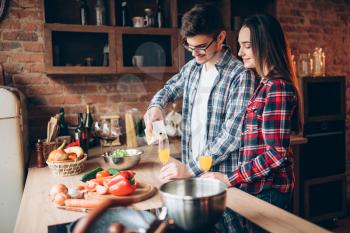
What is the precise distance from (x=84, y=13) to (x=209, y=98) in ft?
5.11

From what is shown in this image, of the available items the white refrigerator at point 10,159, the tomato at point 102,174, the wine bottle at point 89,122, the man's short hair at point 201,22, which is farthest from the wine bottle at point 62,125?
the man's short hair at point 201,22

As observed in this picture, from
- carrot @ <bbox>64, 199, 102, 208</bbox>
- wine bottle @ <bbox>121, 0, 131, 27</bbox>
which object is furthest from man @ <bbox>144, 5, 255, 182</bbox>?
wine bottle @ <bbox>121, 0, 131, 27</bbox>

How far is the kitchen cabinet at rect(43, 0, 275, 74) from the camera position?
288 centimetres

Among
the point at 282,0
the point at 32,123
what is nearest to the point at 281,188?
the point at 32,123

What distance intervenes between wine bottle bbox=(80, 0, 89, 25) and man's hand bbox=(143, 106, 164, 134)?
1192mm

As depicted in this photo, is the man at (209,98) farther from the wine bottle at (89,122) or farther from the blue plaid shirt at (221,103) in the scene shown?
the wine bottle at (89,122)

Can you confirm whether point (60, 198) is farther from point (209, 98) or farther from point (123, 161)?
point (209, 98)

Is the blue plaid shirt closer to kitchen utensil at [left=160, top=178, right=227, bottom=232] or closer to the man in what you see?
the man

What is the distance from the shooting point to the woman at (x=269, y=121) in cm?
149

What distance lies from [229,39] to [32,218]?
2.48 m

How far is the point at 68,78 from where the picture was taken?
3119mm

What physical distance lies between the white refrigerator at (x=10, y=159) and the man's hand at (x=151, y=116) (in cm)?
81

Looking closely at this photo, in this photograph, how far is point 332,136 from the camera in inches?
137

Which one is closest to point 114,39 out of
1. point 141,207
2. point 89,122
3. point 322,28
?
point 89,122
